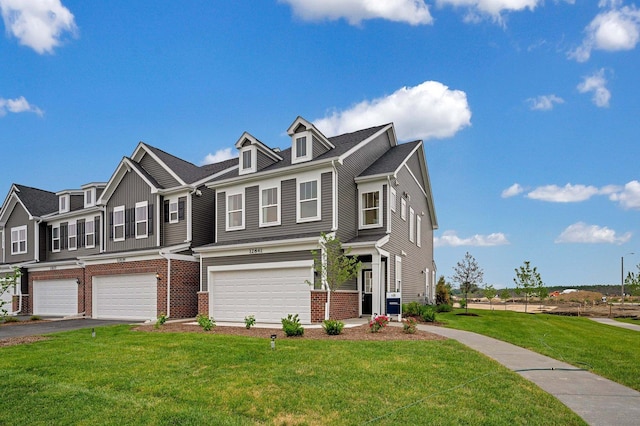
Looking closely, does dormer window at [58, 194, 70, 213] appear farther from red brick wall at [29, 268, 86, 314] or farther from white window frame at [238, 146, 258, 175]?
white window frame at [238, 146, 258, 175]

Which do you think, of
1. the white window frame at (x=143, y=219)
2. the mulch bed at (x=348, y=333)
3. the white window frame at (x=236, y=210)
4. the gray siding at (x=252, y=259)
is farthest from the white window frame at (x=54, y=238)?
the mulch bed at (x=348, y=333)

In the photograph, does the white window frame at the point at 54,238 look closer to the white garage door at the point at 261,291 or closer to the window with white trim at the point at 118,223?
the window with white trim at the point at 118,223

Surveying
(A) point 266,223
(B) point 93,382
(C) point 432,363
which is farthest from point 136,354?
(A) point 266,223

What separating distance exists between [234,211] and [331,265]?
703 cm

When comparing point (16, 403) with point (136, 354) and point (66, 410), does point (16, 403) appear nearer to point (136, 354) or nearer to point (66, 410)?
point (66, 410)

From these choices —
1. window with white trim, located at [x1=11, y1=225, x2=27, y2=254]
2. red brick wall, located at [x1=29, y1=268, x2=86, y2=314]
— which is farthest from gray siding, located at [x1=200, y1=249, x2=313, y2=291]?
window with white trim, located at [x1=11, y1=225, x2=27, y2=254]

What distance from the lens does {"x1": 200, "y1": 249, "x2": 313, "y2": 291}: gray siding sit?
17.7m

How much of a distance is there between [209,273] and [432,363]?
45.6 ft

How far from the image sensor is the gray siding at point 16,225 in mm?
31750

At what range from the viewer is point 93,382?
835 cm

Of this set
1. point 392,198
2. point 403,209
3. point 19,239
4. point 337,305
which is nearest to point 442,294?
point 403,209

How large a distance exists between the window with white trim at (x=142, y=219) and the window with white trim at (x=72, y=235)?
7.63 meters

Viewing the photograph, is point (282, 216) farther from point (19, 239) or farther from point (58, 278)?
point (19, 239)

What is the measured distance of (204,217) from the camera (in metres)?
23.4
